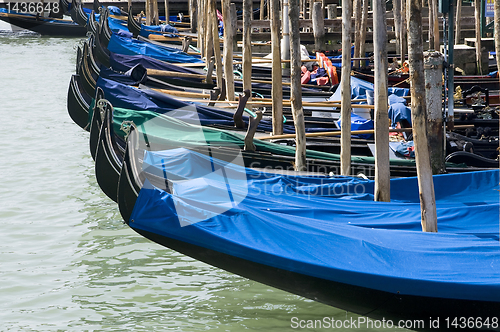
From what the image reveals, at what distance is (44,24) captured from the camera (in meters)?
23.6

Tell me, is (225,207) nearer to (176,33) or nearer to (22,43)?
(176,33)

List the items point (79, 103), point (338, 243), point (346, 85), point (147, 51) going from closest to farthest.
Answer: point (338, 243) → point (346, 85) → point (79, 103) → point (147, 51)

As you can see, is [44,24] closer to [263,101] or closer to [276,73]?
[263,101]

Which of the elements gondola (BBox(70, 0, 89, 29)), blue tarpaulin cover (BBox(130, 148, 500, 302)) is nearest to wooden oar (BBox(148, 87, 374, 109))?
blue tarpaulin cover (BBox(130, 148, 500, 302))

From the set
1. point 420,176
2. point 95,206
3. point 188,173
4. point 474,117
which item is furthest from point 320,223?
point 474,117

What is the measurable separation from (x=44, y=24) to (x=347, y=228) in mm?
21925

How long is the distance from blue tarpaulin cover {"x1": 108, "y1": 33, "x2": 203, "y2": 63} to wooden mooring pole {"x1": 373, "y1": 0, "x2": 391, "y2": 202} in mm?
9220

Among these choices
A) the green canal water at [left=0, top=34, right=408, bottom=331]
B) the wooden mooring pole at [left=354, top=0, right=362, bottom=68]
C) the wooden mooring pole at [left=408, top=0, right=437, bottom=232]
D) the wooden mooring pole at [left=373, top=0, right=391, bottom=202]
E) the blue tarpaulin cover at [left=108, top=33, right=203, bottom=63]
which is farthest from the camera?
the blue tarpaulin cover at [left=108, top=33, right=203, bottom=63]

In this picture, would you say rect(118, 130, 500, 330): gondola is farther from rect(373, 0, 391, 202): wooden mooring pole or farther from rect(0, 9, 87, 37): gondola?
rect(0, 9, 87, 37): gondola

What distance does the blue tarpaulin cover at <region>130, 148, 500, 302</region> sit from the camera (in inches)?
155

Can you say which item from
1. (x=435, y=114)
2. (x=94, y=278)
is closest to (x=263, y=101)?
(x=435, y=114)

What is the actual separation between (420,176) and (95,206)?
4.50m

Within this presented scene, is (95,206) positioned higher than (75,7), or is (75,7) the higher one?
(75,7)

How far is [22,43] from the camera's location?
22.7 meters
